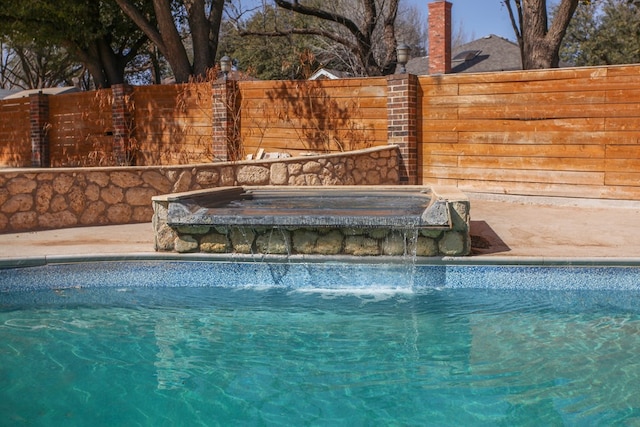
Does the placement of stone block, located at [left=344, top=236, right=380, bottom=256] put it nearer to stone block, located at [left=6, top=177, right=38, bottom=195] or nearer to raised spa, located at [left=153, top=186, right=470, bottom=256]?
raised spa, located at [left=153, top=186, right=470, bottom=256]

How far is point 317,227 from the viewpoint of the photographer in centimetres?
630

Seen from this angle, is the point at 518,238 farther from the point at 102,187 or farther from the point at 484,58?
the point at 484,58

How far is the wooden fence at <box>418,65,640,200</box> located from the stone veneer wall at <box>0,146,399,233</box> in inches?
110

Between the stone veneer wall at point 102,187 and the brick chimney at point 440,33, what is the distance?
12267mm

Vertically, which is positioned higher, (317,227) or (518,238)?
(317,227)

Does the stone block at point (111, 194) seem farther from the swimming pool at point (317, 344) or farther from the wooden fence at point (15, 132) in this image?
the wooden fence at point (15, 132)

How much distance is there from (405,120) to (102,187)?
5077 millimetres

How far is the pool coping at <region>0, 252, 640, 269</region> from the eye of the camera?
5.82m

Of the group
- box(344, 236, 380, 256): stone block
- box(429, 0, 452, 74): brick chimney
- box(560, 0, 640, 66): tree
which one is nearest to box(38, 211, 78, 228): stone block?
box(344, 236, 380, 256): stone block

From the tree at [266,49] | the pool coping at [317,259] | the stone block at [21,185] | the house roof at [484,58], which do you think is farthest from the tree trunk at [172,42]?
the house roof at [484,58]

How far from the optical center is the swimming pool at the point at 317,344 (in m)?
3.62

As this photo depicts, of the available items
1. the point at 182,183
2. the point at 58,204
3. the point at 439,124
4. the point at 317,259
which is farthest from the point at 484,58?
the point at 317,259

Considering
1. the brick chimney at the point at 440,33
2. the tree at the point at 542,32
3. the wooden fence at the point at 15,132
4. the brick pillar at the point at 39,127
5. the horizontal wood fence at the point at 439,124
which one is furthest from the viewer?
the brick chimney at the point at 440,33

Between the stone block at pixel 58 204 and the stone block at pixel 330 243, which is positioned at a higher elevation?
the stone block at pixel 58 204
